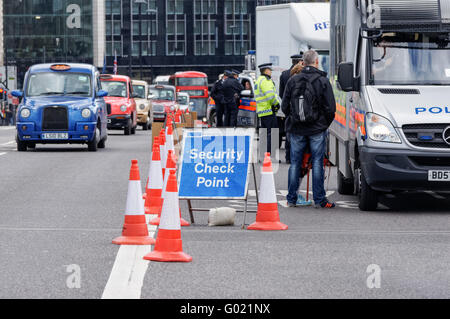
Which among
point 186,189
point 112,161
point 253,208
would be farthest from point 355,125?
point 112,161

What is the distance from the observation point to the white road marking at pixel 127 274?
22.9 ft

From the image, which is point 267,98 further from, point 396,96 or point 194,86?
point 194,86

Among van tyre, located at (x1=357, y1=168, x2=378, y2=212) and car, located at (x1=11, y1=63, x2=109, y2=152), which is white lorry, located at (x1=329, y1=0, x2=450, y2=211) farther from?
car, located at (x1=11, y1=63, x2=109, y2=152)

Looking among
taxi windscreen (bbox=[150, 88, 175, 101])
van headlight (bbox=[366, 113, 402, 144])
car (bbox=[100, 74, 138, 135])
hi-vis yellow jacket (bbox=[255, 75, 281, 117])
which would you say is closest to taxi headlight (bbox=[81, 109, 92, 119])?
hi-vis yellow jacket (bbox=[255, 75, 281, 117])

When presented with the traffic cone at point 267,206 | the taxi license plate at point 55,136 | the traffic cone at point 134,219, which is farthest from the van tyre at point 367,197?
the taxi license plate at point 55,136

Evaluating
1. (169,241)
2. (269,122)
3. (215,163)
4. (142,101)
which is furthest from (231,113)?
(142,101)

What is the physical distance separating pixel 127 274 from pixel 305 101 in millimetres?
5539

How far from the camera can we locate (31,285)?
7336mm

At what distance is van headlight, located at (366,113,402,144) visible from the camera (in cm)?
1234

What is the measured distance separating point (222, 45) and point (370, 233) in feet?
377

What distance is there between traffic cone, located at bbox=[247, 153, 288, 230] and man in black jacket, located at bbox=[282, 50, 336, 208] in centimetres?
229

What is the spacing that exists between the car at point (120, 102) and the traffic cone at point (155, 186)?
2591 centimetres

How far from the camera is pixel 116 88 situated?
39438 millimetres

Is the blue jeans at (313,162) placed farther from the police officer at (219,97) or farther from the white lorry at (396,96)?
the police officer at (219,97)
